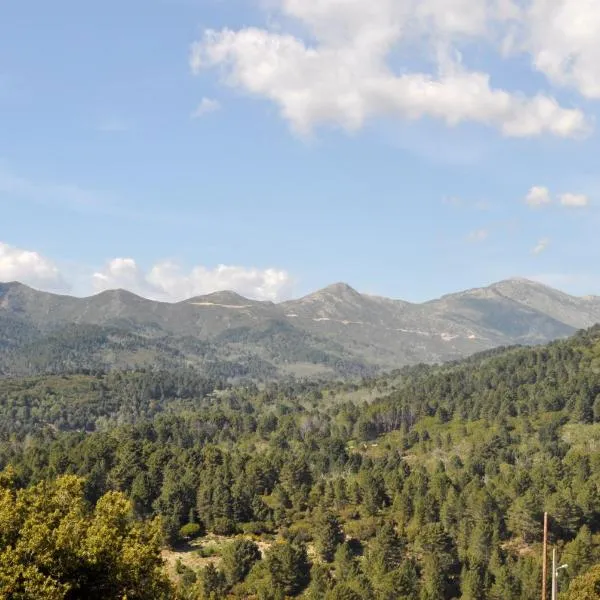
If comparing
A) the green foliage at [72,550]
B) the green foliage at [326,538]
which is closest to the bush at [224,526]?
the green foliage at [326,538]

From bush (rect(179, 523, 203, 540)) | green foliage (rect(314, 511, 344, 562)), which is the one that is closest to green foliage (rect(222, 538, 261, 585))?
green foliage (rect(314, 511, 344, 562))

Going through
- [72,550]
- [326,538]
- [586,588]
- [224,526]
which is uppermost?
[72,550]

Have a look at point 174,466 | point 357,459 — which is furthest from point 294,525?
point 357,459

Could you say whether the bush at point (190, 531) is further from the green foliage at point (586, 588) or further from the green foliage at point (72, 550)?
the green foliage at point (72, 550)

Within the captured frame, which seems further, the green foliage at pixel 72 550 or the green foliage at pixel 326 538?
the green foliage at pixel 326 538

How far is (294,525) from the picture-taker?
12738 cm

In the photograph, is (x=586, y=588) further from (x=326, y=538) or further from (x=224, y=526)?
(x=224, y=526)

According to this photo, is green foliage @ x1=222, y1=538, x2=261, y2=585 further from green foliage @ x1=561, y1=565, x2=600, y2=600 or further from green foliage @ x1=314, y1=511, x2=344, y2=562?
green foliage @ x1=561, y1=565, x2=600, y2=600

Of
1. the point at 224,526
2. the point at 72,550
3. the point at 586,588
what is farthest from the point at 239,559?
the point at 72,550

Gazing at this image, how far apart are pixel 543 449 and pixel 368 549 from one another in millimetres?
102477

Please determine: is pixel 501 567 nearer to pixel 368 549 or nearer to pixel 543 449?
pixel 368 549

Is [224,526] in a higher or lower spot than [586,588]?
lower

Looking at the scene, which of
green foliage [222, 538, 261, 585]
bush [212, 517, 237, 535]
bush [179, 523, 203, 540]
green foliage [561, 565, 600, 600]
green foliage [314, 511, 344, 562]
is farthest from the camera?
bush [212, 517, 237, 535]

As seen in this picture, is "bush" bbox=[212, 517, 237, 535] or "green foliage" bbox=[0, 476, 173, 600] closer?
"green foliage" bbox=[0, 476, 173, 600]
